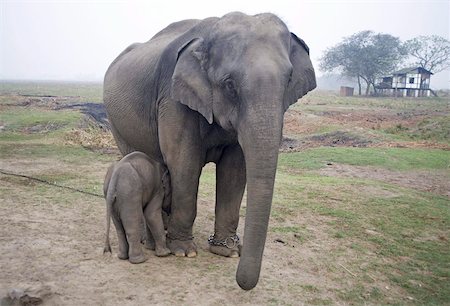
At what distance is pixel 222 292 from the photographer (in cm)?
464

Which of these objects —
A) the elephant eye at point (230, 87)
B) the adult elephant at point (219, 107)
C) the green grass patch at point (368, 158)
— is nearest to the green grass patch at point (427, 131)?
the green grass patch at point (368, 158)

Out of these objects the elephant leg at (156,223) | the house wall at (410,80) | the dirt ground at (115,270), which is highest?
the house wall at (410,80)

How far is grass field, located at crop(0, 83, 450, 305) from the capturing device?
4.72 metres

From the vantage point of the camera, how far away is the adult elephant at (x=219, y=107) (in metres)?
4.02

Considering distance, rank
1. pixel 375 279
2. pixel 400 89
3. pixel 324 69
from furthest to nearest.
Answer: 1. pixel 324 69
2. pixel 400 89
3. pixel 375 279

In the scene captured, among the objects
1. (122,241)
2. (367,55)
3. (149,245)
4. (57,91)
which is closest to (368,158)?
(149,245)

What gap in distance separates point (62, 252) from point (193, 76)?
267 centimetres

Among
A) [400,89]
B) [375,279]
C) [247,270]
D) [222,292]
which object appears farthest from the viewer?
[400,89]

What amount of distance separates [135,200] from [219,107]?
1.50 m

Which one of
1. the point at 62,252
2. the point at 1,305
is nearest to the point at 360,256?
the point at 62,252

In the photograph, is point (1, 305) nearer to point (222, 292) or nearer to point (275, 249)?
point (222, 292)

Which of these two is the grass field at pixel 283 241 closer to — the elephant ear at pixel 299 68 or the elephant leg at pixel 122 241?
the elephant leg at pixel 122 241

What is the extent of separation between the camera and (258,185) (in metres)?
4.00

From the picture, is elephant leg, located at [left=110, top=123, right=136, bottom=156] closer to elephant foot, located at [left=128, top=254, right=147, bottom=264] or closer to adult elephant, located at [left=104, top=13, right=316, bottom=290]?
adult elephant, located at [left=104, top=13, right=316, bottom=290]
